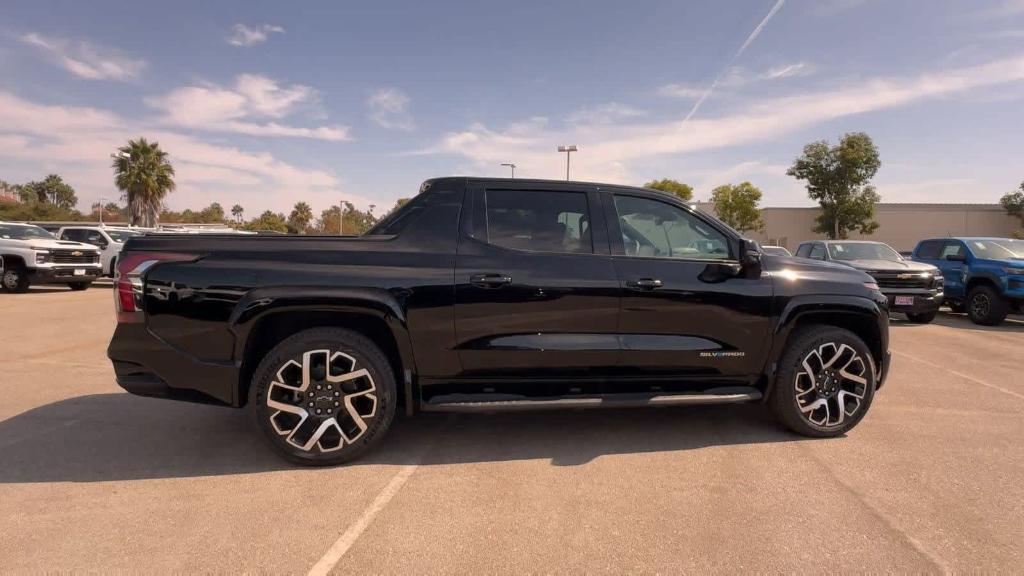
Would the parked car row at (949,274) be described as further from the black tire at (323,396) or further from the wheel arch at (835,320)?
the black tire at (323,396)

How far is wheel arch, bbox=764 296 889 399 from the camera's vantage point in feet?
12.0

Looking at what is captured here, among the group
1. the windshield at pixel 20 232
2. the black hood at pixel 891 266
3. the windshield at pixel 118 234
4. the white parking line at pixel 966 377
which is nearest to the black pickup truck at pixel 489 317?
the white parking line at pixel 966 377

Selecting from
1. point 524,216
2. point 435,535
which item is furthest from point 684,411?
point 435,535

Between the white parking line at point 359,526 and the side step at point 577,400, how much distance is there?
417 millimetres

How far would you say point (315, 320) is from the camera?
3.30m

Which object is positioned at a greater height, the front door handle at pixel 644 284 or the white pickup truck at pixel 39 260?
the front door handle at pixel 644 284

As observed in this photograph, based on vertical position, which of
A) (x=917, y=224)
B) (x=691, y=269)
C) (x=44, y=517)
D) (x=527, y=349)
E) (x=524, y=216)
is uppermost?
(x=917, y=224)

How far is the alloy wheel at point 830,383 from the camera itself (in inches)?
147

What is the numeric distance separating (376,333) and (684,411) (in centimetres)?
265

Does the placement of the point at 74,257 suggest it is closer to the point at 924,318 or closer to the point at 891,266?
the point at 891,266

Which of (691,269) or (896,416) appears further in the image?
(896,416)

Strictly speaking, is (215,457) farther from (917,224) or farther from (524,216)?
(917,224)

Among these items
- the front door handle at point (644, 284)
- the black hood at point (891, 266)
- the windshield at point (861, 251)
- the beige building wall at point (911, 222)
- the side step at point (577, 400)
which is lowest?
the side step at point (577, 400)

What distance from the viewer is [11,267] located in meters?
12.9
